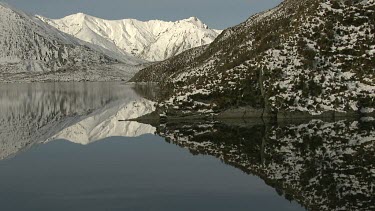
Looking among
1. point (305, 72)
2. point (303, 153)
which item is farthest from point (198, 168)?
point (305, 72)

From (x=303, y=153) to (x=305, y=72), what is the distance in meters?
33.2

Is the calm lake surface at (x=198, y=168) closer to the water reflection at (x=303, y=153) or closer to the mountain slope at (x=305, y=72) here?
the water reflection at (x=303, y=153)

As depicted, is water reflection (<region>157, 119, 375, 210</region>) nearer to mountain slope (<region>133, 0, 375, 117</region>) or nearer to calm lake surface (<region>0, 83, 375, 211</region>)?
calm lake surface (<region>0, 83, 375, 211</region>)

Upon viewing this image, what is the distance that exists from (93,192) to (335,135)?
28.5 m

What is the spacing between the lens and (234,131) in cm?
5775

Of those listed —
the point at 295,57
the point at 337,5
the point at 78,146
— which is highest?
the point at 337,5

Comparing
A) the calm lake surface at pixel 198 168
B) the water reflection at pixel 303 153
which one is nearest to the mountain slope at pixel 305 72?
the calm lake surface at pixel 198 168

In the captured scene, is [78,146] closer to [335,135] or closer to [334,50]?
[335,135]

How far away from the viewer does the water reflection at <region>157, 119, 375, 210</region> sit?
28630 mm

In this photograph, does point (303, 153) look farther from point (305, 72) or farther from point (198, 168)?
point (305, 72)

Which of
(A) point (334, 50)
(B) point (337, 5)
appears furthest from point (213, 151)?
(B) point (337, 5)

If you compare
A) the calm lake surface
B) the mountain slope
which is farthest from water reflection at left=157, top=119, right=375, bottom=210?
the mountain slope

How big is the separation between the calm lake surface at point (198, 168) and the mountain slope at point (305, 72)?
6.38 m

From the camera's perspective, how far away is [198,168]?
38.2m
